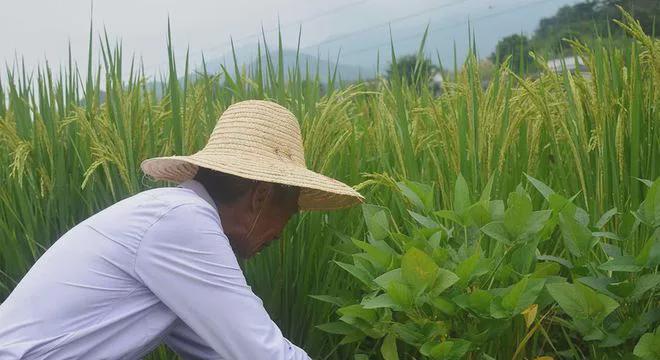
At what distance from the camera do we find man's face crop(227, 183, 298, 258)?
2166mm

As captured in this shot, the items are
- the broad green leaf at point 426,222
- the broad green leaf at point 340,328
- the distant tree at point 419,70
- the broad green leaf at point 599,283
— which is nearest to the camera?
the broad green leaf at point 599,283

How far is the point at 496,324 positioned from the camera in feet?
6.75

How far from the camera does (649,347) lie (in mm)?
1974

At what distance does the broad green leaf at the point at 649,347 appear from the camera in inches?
77.3

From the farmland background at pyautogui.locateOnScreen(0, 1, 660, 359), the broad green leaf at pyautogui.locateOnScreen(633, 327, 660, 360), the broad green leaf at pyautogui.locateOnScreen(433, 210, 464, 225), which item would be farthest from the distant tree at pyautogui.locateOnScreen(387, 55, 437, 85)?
the broad green leaf at pyautogui.locateOnScreen(633, 327, 660, 360)

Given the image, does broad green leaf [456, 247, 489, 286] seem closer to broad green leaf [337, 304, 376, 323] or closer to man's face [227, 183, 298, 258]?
broad green leaf [337, 304, 376, 323]

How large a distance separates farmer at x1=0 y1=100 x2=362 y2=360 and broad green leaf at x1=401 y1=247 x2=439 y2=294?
0.29 meters

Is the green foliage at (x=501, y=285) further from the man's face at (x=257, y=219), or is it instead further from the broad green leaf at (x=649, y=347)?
the man's face at (x=257, y=219)

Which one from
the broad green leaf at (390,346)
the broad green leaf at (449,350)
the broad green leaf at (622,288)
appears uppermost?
the broad green leaf at (622,288)

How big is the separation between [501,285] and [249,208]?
59 cm

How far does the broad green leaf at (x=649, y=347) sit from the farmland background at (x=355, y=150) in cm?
34

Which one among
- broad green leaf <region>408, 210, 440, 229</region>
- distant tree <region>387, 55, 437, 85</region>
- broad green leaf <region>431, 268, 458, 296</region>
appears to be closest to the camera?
broad green leaf <region>431, 268, 458, 296</region>

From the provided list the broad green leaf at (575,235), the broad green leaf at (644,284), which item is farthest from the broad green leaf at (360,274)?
the broad green leaf at (644,284)

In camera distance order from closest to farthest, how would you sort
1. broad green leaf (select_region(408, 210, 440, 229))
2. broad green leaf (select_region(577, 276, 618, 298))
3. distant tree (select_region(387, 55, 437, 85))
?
broad green leaf (select_region(577, 276, 618, 298)), broad green leaf (select_region(408, 210, 440, 229)), distant tree (select_region(387, 55, 437, 85))
